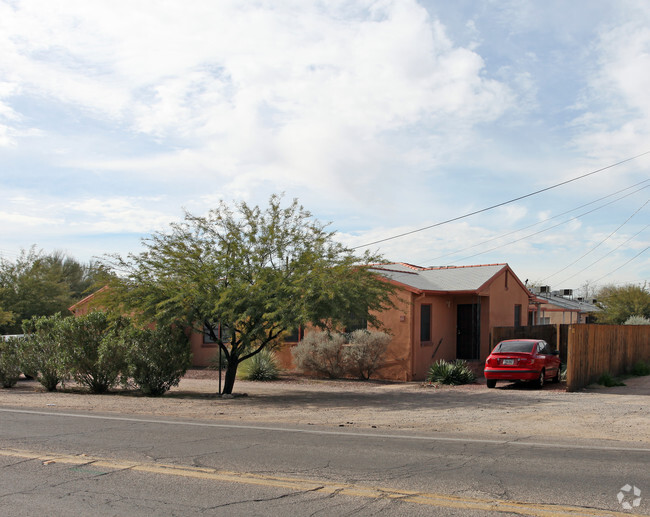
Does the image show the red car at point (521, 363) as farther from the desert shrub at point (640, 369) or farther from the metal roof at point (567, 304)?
the metal roof at point (567, 304)

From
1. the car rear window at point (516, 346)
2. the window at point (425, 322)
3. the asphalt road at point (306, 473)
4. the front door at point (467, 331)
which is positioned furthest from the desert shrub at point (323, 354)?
the asphalt road at point (306, 473)

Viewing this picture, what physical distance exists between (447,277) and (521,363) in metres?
8.05

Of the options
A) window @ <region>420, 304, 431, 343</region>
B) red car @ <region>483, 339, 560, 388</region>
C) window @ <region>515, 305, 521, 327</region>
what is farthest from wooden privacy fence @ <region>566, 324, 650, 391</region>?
window @ <region>420, 304, 431, 343</region>

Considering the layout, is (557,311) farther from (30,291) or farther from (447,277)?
(30,291)

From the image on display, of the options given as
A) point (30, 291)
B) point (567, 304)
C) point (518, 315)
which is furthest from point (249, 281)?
point (567, 304)

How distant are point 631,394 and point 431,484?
39.9ft

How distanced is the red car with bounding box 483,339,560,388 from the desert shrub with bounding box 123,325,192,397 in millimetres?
8750

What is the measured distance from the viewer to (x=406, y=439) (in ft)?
31.5

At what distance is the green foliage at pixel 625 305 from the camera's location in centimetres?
4622

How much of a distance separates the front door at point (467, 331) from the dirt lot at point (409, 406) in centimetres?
542

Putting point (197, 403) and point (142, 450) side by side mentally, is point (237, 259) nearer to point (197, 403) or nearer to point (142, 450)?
point (197, 403)

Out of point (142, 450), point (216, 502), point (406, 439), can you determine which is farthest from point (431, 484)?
point (142, 450)

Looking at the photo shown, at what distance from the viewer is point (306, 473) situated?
23.6 feet

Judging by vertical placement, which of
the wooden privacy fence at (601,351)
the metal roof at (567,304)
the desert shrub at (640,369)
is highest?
the metal roof at (567,304)
